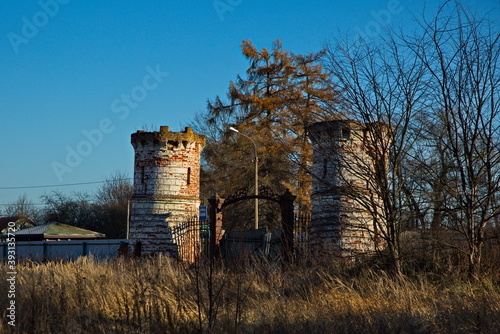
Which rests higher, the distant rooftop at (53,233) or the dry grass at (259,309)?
the distant rooftop at (53,233)

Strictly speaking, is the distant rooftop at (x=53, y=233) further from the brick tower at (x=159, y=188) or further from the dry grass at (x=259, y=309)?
the dry grass at (x=259, y=309)

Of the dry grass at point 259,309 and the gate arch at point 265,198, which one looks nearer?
the dry grass at point 259,309

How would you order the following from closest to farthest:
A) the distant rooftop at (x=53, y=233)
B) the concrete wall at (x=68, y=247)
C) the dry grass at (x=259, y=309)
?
the dry grass at (x=259, y=309)
the concrete wall at (x=68, y=247)
the distant rooftop at (x=53, y=233)

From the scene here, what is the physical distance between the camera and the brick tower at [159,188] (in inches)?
813

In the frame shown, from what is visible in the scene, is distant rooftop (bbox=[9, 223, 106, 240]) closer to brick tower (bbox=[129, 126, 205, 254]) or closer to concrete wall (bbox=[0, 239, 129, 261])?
concrete wall (bbox=[0, 239, 129, 261])

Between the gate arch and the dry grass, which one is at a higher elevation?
the gate arch

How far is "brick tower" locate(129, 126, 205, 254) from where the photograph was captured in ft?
67.7

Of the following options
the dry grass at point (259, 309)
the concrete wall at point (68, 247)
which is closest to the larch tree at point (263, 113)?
the concrete wall at point (68, 247)

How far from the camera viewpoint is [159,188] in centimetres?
2070

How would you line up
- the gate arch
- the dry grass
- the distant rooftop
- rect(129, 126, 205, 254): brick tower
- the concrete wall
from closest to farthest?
the dry grass → the gate arch → rect(129, 126, 205, 254): brick tower → the concrete wall → the distant rooftop

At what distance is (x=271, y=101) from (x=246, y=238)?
41.9ft

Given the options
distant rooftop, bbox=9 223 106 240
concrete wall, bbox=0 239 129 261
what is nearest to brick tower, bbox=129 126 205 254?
concrete wall, bbox=0 239 129 261

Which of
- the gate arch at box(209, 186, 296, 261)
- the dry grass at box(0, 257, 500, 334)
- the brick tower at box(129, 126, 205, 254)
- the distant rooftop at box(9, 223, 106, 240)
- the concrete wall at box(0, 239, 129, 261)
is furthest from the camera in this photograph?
the distant rooftop at box(9, 223, 106, 240)

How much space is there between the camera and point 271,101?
2950 cm
